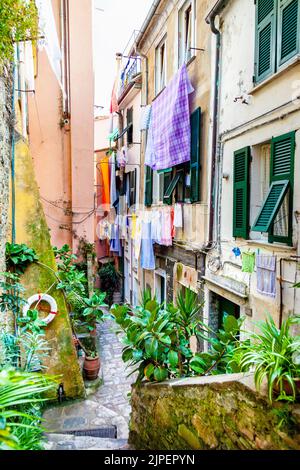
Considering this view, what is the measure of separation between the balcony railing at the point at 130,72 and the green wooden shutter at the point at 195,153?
21.2 ft

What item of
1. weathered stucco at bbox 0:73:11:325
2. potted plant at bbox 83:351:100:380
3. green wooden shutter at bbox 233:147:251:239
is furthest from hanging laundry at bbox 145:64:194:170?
potted plant at bbox 83:351:100:380

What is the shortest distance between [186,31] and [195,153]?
3.91m

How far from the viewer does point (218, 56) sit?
6547 mm

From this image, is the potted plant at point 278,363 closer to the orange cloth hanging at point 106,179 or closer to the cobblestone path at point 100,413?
the cobblestone path at point 100,413

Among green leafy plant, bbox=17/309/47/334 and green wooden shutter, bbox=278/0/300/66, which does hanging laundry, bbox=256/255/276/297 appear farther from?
green leafy plant, bbox=17/309/47/334

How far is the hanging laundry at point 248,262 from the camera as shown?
17.6 ft

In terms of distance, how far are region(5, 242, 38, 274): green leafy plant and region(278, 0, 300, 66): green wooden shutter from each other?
539 centimetres

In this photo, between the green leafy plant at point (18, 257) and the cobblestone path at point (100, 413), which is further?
the green leafy plant at point (18, 257)

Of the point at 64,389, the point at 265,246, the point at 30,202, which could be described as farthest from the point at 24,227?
the point at 265,246

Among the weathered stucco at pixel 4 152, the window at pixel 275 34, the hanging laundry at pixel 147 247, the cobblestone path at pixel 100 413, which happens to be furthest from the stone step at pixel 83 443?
the hanging laundry at pixel 147 247

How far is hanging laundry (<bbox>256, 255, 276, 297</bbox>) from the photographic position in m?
4.76

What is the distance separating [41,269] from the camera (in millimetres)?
6133

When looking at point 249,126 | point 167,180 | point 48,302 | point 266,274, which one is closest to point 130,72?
point 167,180
